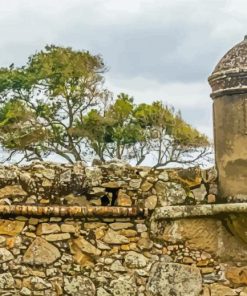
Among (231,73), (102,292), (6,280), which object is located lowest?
(102,292)

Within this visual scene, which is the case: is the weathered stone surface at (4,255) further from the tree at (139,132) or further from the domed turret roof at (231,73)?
the tree at (139,132)

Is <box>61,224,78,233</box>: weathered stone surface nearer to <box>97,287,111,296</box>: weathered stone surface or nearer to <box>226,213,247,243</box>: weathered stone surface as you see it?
<box>97,287,111,296</box>: weathered stone surface

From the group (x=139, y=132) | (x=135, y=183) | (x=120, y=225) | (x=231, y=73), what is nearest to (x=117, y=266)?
(x=120, y=225)

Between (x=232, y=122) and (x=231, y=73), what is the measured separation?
446 mm

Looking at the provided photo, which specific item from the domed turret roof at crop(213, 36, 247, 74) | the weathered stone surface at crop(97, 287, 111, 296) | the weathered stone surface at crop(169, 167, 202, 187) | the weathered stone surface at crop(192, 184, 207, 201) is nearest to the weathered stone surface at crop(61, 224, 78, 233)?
the weathered stone surface at crop(97, 287, 111, 296)

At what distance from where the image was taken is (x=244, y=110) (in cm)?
808

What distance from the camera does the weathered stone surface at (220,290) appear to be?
7980mm

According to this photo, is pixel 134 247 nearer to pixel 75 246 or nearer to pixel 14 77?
pixel 75 246

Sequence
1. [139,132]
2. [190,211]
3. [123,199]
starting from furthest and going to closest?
[139,132] < [123,199] < [190,211]

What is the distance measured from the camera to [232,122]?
8117mm

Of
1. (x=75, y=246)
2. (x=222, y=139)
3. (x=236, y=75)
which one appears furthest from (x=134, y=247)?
(x=236, y=75)

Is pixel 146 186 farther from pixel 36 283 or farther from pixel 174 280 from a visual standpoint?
pixel 36 283

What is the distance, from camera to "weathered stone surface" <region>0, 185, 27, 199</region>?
7.96 meters

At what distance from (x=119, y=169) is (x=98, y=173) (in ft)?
0.65
